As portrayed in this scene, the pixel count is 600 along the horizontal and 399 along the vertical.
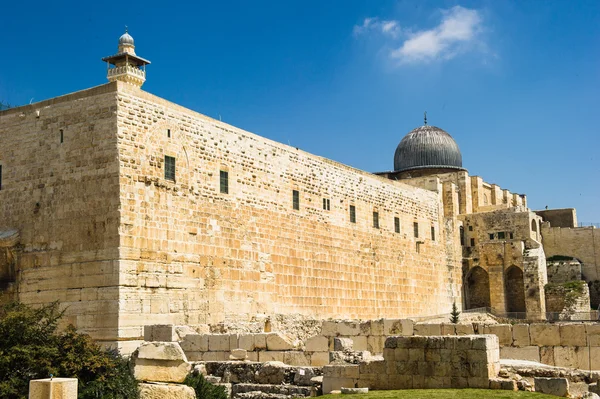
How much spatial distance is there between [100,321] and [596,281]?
29.1 m

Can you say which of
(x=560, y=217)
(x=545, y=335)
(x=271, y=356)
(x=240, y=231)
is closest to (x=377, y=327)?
(x=271, y=356)

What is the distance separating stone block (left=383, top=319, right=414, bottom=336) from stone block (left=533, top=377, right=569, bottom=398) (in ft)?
16.9

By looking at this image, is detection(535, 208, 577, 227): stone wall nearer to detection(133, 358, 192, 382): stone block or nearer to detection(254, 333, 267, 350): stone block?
detection(254, 333, 267, 350): stone block

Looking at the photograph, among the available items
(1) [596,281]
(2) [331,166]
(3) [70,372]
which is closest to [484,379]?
(3) [70,372]

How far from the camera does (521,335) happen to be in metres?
14.1

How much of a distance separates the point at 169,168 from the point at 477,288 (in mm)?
21530

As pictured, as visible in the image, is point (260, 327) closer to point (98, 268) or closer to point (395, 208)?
point (98, 268)

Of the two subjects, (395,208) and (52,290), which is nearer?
(52,290)

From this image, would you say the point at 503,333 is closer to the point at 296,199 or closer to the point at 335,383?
the point at 335,383

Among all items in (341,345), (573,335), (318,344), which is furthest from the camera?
(318,344)

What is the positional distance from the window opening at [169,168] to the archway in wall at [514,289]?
2167 centimetres

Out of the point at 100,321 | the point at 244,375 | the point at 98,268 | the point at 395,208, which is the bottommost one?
the point at 244,375

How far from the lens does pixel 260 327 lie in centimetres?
1878

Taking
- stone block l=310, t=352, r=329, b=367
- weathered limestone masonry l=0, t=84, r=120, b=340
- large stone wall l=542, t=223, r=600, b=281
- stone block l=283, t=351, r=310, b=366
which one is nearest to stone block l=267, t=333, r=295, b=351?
stone block l=283, t=351, r=310, b=366
